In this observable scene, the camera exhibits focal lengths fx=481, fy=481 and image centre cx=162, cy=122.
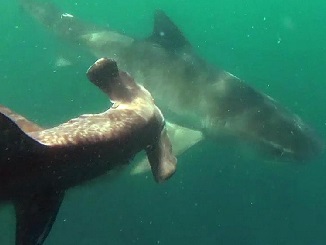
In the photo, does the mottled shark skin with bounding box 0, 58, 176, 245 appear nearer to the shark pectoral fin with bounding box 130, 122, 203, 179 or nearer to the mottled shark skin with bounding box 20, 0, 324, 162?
the mottled shark skin with bounding box 20, 0, 324, 162

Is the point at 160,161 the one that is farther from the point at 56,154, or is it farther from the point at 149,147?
the point at 56,154

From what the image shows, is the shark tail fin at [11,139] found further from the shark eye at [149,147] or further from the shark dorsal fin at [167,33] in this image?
the shark dorsal fin at [167,33]

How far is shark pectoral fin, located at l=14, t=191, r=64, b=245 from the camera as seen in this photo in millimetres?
3100

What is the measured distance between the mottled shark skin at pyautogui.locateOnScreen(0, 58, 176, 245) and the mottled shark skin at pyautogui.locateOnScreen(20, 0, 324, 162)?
5.81 m

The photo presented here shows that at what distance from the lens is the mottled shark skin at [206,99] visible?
916 centimetres

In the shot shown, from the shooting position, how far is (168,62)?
10.3 metres

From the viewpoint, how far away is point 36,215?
3.19m

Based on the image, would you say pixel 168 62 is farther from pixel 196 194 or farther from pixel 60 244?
pixel 60 244

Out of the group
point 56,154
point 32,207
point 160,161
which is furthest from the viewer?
point 160,161

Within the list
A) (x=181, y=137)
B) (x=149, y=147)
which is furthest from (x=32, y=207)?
(x=181, y=137)

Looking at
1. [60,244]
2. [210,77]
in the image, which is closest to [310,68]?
[210,77]

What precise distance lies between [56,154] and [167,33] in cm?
782

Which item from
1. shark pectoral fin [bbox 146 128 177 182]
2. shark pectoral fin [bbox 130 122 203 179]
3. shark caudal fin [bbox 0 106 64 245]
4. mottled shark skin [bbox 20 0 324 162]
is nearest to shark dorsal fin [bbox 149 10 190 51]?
mottled shark skin [bbox 20 0 324 162]

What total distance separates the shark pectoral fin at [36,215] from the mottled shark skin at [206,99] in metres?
6.60
